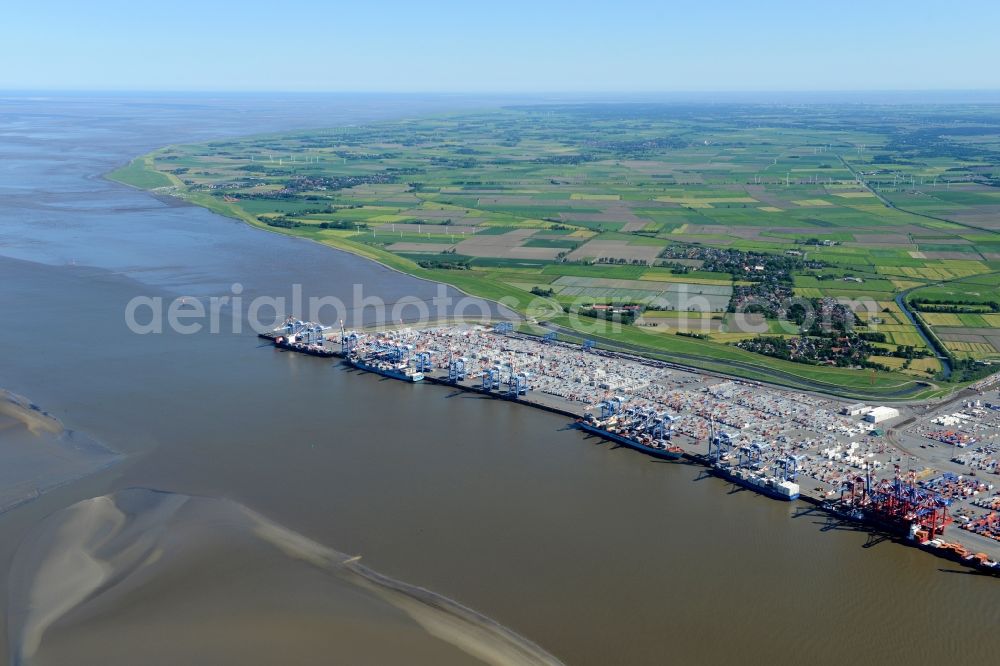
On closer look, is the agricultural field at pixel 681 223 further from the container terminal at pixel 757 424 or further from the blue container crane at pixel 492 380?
the blue container crane at pixel 492 380


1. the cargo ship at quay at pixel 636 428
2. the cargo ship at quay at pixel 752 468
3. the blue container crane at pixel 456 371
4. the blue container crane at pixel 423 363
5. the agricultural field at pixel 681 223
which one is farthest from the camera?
the agricultural field at pixel 681 223

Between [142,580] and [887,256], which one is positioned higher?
[887,256]

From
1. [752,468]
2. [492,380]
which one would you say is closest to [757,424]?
[752,468]

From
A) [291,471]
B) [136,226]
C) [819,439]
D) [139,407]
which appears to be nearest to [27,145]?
[136,226]

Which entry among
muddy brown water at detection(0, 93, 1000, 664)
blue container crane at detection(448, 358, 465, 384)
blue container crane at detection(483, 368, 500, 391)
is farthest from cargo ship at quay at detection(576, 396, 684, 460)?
blue container crane at detection(448, 358, 465, 384)

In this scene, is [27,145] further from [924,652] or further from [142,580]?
[924,652]

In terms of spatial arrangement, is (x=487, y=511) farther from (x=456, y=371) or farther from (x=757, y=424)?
(x=456, y=371)

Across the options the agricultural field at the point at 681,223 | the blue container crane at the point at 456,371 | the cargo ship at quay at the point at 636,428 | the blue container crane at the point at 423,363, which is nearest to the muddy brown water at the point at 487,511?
the cargo ship at quay at the point at 636,428
